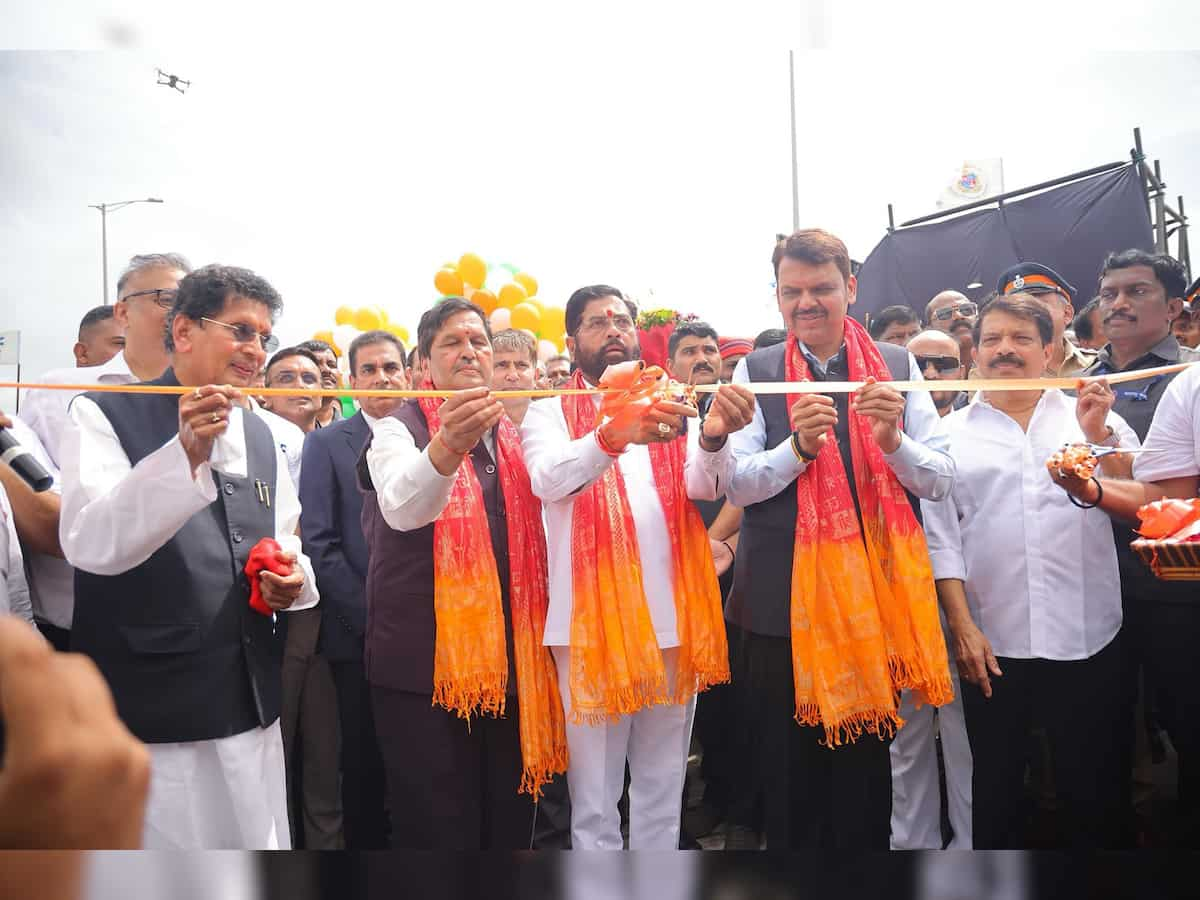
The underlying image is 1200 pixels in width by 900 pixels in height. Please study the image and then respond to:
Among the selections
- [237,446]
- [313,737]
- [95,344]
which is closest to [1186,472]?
[237,446]

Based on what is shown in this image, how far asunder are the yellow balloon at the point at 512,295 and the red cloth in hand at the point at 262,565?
4.71 meters

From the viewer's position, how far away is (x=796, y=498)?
321 cm

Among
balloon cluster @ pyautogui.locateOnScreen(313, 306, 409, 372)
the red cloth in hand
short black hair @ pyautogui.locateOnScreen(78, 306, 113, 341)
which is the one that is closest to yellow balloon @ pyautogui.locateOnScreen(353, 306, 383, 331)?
balloon cluster @ pyautogui.locateOnScreen(313, 306, 409, 372)

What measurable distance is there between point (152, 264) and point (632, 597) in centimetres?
204

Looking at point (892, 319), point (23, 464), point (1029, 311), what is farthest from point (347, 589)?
point (892, 319)

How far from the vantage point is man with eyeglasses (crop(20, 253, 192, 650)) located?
303cm

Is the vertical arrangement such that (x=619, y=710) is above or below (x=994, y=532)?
below

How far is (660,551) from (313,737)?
195 cm

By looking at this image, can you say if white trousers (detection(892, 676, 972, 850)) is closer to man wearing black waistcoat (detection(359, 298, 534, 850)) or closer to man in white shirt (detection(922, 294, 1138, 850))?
man in white shirt (detection(922, 294, 1138, 850))

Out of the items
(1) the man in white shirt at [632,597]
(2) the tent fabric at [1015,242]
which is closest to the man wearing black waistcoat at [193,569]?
(1) the man in white shirt at [632,597]

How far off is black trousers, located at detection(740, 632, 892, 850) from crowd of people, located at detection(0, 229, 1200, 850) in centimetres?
1

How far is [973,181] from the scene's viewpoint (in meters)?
5.31

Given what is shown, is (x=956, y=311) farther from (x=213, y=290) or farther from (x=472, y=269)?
(x=213, y=290)

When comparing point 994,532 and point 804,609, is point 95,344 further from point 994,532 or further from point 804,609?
point 994,532
